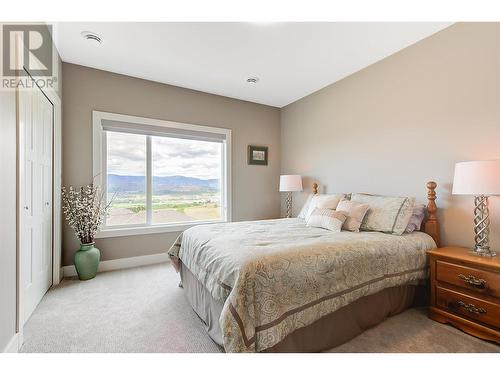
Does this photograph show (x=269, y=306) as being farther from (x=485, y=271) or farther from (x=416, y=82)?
(x=416, y=82)

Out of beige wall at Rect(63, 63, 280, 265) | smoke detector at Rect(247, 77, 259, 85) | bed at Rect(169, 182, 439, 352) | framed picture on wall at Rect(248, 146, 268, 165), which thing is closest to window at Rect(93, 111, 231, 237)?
beige wall at Rect(63, 63, 280, 265)

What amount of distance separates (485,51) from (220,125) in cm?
319

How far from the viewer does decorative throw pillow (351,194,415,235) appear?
2.26m

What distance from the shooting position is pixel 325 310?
1.54m

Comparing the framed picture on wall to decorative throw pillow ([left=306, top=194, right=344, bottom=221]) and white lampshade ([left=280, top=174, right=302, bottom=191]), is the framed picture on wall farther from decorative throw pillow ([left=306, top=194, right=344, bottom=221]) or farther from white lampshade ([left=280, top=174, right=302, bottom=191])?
decorative throw pillow ([left=306, top=194, right=344, bottom=221])

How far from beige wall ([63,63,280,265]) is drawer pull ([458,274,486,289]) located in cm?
295

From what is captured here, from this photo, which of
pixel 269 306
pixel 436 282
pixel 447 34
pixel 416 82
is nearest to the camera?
pixel 269 306

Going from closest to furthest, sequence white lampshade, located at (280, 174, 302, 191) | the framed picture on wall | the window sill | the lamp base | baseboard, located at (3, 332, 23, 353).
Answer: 1. baseboard, located at (3, 332, 23, 353)
2. the lamp base
3. the window sill
4. white lampshade, located at (280, 174, 302, 191)
5. the framed picture on wall

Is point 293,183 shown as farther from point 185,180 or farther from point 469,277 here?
point 469,277

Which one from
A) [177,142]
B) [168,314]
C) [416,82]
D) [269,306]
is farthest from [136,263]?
[416,82]

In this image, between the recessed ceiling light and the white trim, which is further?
the white trim

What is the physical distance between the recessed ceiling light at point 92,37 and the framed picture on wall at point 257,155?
2.51 m

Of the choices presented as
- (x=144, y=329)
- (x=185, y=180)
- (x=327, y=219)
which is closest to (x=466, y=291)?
(x=327, y=219)

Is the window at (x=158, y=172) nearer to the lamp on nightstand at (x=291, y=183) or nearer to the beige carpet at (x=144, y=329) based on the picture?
the lamp on nightstand at (x=291, y=183)
